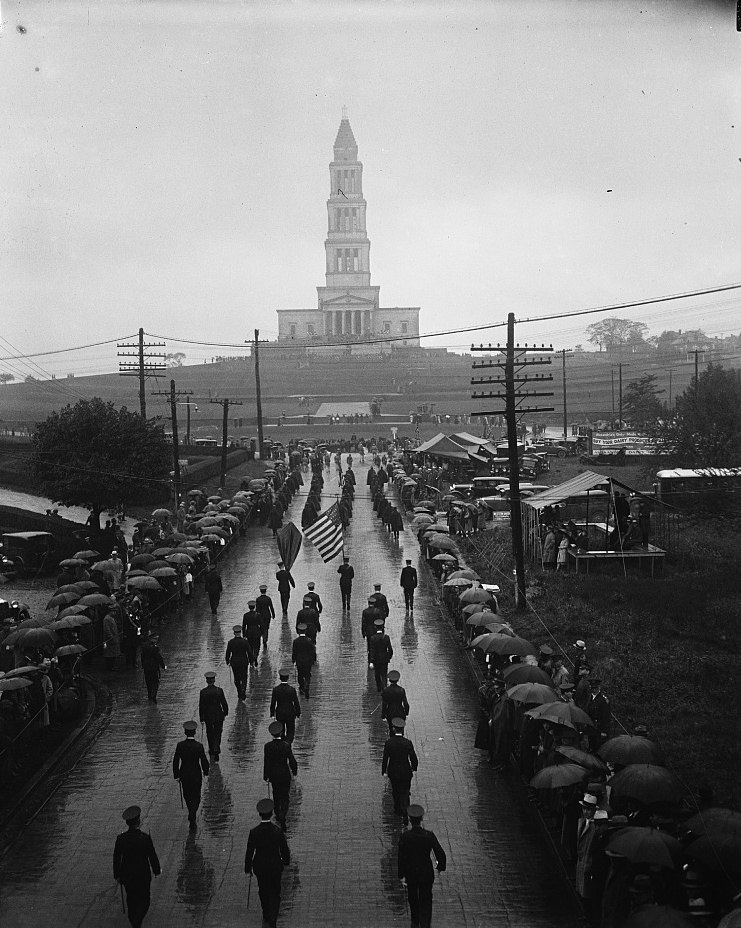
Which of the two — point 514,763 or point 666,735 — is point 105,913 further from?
point 666,735

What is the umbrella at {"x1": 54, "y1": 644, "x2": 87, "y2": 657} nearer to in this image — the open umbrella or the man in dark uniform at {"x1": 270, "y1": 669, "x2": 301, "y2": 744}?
the man in dark uniform at {"x1": 270, "y1": 669, "x2": 301, "y2": 744}

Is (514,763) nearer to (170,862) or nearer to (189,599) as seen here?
(170,862)

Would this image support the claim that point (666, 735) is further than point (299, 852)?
Yes

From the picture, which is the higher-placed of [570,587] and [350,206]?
[350,206]

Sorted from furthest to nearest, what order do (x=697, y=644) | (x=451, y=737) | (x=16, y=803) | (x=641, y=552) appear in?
(x=641, y=552) < (x=697, y=644) < (x=451, y=737) < (x=16, y=803)

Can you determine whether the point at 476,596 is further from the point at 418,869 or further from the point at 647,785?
the point at 418,869

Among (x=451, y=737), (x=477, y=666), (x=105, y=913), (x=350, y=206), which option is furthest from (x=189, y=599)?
(x=350, y=206)

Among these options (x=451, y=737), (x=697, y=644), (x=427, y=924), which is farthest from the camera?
(x=697, y=644)
